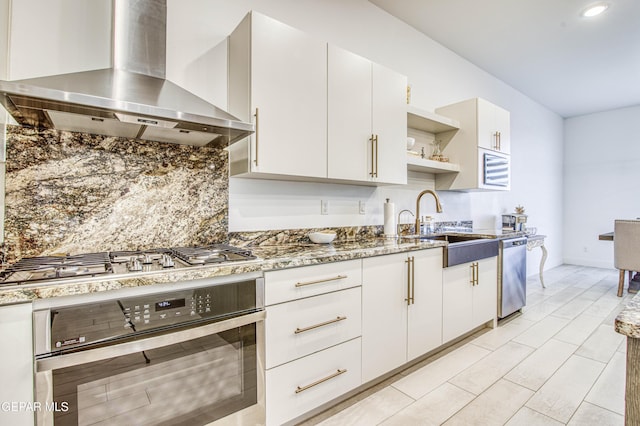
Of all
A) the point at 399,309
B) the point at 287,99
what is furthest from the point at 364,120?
A: the point at 399,309

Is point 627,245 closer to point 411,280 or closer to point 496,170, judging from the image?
point 496,170

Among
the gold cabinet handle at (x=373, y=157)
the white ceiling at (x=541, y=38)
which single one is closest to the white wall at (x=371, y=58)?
the white ceiling at (x=541, y=38)

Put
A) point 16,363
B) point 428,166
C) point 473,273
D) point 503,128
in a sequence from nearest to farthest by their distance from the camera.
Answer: point 16,363
point 473,273
point 428,166
point 503,128

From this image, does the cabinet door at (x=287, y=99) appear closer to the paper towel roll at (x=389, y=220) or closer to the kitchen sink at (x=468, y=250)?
the paper towel roll at (x=389, y=220)

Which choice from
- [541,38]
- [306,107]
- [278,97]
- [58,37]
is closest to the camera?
[58,37]

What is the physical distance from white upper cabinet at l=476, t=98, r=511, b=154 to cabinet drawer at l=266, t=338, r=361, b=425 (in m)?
2.73

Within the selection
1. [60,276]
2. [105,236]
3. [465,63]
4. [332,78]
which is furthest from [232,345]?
[465,63]

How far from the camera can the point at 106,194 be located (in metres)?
1.65

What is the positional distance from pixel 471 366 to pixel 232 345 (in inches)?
73.0

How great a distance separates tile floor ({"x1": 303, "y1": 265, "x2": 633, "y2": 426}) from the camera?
5.75 feet

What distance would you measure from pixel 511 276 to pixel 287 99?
9.33 ft

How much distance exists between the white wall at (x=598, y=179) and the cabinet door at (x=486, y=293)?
490 cm

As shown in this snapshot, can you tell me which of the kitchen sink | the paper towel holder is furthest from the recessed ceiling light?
the paper towel holder

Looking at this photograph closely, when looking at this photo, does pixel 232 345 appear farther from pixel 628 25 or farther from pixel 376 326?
pixel 628 25
